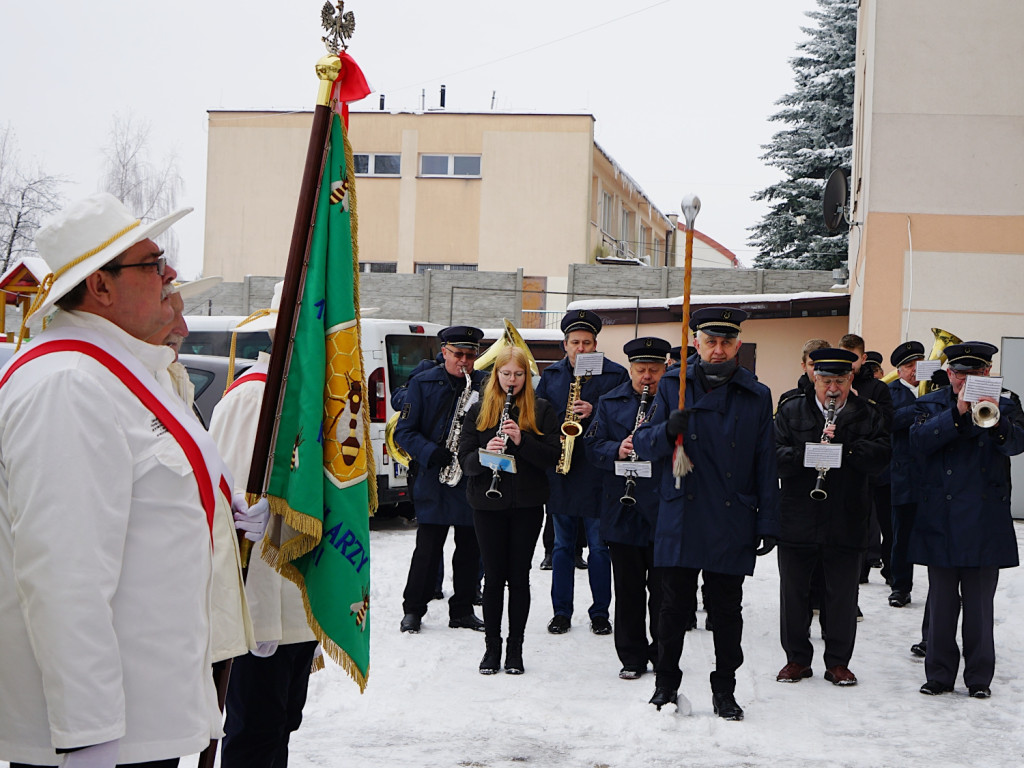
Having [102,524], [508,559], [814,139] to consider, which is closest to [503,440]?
[508,559]

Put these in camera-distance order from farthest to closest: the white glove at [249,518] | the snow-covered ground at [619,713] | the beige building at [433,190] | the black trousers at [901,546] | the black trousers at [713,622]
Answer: the beige building at [433,190] → the black trousers at [901,546] → the black trousers at [713,622] → the snow-covered ground at [619,713] → the white glove at [249,518]

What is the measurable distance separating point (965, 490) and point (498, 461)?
2885mm

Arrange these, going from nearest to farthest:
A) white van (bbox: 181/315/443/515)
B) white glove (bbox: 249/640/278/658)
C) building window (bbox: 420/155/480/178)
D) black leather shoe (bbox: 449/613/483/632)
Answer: white glove (bbox: 249/640/278/658) < black leather shoe (bbox: 449/613/483/632) < white van (bbox: 181/315/443/515) < building window (bbox: 420/155/480/178)

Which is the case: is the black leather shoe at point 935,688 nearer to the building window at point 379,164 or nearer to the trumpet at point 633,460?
the trumpet at point 633,460

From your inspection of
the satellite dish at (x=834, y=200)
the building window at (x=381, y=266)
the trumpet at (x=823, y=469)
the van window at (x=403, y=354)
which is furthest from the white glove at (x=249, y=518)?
the building window at (x=381, y=266)

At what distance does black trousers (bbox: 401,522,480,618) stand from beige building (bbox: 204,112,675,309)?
1029 inches

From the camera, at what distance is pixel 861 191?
16625 mm

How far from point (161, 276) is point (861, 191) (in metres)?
15.2

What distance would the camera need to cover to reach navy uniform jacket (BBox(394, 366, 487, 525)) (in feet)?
28.0

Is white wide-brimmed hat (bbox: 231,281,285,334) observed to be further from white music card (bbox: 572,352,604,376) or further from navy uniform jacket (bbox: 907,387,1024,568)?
navy uniform jacket (bbox: 907,387,1024,568)

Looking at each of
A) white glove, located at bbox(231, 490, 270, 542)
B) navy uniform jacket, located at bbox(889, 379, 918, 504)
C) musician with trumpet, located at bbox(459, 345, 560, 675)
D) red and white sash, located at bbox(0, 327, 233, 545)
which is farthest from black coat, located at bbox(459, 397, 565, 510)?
red and white sash, located at bbox(0, 327, 233, 545)

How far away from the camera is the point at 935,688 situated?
6.93 meters

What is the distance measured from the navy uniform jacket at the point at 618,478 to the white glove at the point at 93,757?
474cm

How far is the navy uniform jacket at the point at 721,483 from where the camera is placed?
243 inches
